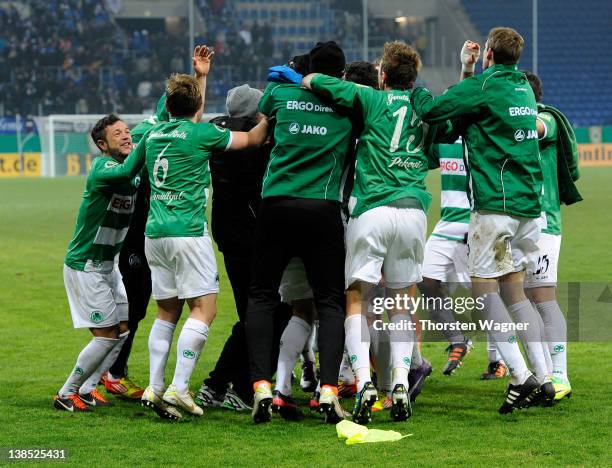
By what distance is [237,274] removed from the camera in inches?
255

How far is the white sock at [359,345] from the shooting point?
5.73 metres

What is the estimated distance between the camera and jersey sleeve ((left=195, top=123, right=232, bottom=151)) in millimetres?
5926

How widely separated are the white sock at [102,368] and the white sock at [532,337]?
7.65 ft

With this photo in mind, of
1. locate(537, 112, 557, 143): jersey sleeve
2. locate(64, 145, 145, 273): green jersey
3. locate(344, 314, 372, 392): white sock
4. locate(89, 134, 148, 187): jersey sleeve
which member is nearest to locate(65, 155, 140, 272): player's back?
locate(64, 145, 145, 273): green jersey

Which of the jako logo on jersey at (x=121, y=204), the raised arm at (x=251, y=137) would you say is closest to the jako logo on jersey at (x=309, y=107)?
the raised arm at (x=251, y=137)

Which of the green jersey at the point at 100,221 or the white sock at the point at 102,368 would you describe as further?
the white sock at the point at 102,368

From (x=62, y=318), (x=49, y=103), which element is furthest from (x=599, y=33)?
(x=62, y=318)

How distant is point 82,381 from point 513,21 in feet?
134

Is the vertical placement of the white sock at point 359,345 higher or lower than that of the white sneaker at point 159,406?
higher

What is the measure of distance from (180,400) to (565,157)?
273cm

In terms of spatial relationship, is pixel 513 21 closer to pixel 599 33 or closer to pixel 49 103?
pixel 599 33

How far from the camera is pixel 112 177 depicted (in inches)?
242

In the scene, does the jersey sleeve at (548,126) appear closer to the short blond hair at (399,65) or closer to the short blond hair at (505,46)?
the short blond hair at (505,46)

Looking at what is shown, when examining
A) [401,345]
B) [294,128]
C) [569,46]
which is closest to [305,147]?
[294,128]
